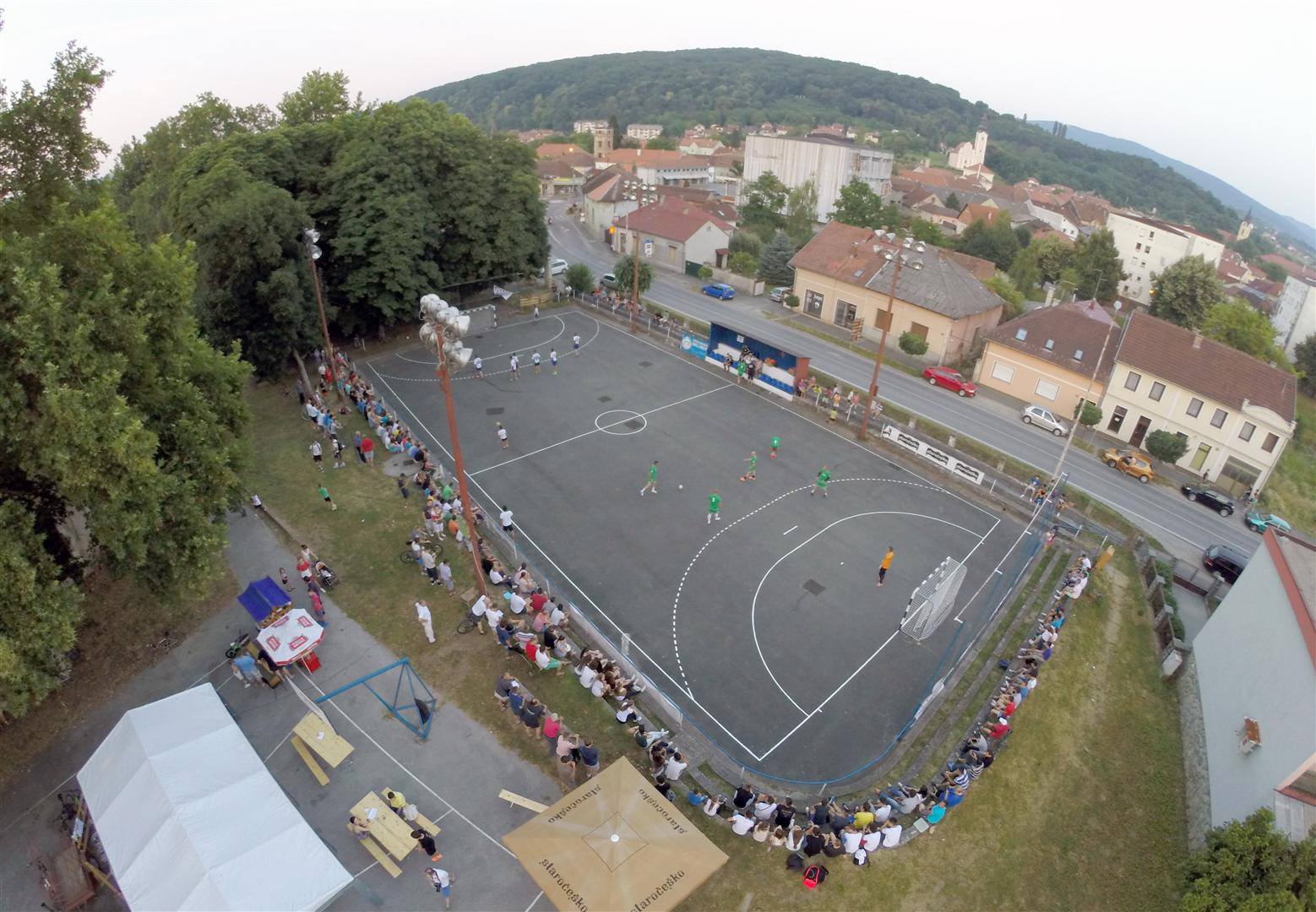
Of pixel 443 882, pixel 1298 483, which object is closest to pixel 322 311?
pixel 443 882

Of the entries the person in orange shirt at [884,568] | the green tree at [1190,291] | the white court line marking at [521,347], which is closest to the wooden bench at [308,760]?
the person in orange shirt at [884,568]

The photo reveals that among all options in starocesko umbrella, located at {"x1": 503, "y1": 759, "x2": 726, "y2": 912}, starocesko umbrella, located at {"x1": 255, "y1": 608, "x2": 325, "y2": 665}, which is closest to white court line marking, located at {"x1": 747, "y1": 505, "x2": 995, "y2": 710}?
starocesko umbrella, located at {"x1": 503, "y1": 759, "x2": 726, "y2": 912}

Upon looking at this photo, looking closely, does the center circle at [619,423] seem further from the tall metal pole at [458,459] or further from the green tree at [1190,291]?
the green tree at [1190,291]

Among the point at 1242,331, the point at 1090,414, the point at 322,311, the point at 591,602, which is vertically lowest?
the point at 591,602

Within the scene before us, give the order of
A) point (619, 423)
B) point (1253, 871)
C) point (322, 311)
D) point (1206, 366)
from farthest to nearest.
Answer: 1. point (1206, 366)
2. point (619, 423)
3. point (322, 311)
4. point (1253, 871)

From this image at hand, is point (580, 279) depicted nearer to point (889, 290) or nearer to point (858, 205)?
point (889, 290)

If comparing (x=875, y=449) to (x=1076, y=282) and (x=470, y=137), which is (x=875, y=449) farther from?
(x=1076, y=282)

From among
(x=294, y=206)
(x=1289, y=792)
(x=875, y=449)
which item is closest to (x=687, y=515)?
(x=875, y=449)

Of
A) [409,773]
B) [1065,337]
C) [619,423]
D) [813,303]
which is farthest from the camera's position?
[813,303]
